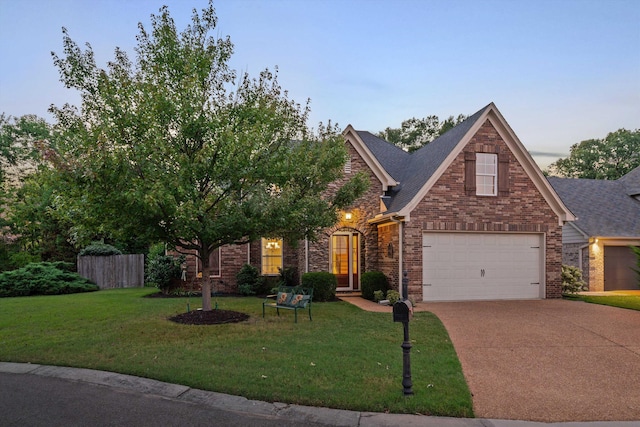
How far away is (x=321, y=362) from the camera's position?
6664 millimetres

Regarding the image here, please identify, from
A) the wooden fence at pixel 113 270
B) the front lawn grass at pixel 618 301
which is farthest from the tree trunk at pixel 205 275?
the front lawn grass at pixel 618 301

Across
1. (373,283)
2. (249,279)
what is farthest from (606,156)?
(249,279)

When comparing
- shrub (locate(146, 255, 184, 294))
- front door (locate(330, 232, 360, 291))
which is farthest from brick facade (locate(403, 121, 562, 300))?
shrub (locate(146, 255, 184, 294))

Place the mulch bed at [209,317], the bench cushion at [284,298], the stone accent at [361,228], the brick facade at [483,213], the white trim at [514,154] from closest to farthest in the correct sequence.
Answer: the mulch bed at [209,317] < the bench cushion at [284,298] < the brick facade at [483,213] < the white trim at [514,154] < the stone accent at [361,228]

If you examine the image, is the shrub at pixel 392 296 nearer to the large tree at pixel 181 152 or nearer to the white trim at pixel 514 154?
the white trim at pixel 514 154

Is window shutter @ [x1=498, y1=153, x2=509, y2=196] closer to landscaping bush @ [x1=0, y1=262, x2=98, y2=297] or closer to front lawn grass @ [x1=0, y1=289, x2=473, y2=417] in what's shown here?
front lawn grass @ [x1=0, y1=289, x2=473, y2=417]

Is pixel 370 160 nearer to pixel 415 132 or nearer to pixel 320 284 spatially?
pixel 320 284

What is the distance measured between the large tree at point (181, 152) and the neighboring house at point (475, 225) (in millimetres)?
4639

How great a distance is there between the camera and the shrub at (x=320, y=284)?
14461 mm

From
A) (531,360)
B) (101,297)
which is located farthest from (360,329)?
(101,297)

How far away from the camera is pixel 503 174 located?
14.9 m

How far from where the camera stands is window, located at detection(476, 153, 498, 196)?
15.0 meters

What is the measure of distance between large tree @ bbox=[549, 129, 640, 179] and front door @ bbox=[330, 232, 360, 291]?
110 ft

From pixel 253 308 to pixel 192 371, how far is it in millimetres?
6489
